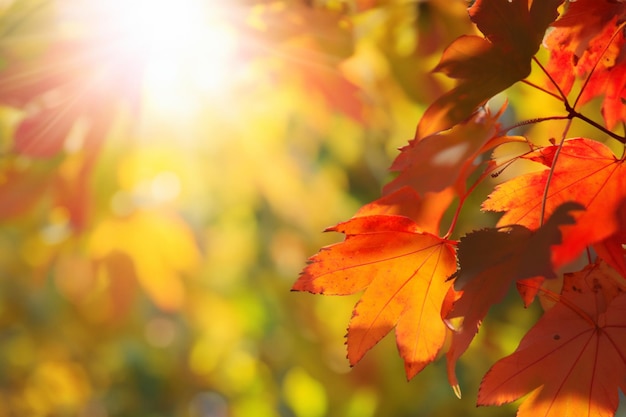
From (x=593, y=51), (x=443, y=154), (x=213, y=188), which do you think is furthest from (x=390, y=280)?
(x=213, y=188)

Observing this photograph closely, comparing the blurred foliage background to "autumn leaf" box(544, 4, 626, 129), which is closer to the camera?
"autumn leaf" box(544, 4, 626, 129)

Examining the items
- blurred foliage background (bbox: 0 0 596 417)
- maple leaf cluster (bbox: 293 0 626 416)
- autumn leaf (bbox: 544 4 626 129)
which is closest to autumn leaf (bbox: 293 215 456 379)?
maple leaf cluster (bbox: 293 0 626 416)

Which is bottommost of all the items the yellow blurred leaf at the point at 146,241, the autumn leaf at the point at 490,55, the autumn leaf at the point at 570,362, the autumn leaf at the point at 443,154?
the autumn leaf at the point at 570,362

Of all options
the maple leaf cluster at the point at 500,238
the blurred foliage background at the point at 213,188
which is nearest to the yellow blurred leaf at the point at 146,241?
the blurred foliage background at the point at 213,188

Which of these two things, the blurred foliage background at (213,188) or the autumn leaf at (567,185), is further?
the blurred foliage background at (213,188)

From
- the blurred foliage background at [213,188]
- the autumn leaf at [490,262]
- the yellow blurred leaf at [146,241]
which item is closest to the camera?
the autumn leaf at [490,262]

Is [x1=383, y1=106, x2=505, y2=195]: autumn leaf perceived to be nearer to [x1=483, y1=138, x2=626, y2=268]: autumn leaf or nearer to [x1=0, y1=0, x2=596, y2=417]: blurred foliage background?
[x1=483, y1=138, x2=626, y2=268]: autumn leaf

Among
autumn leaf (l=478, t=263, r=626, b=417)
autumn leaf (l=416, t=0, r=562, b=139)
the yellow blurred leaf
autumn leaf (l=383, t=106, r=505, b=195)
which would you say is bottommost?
autumn leaf (l=478, t=263, r=626, b=417)

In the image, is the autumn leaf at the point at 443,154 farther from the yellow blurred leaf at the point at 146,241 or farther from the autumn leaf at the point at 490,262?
→ the yellow blurred leaf at the point at 146,241
